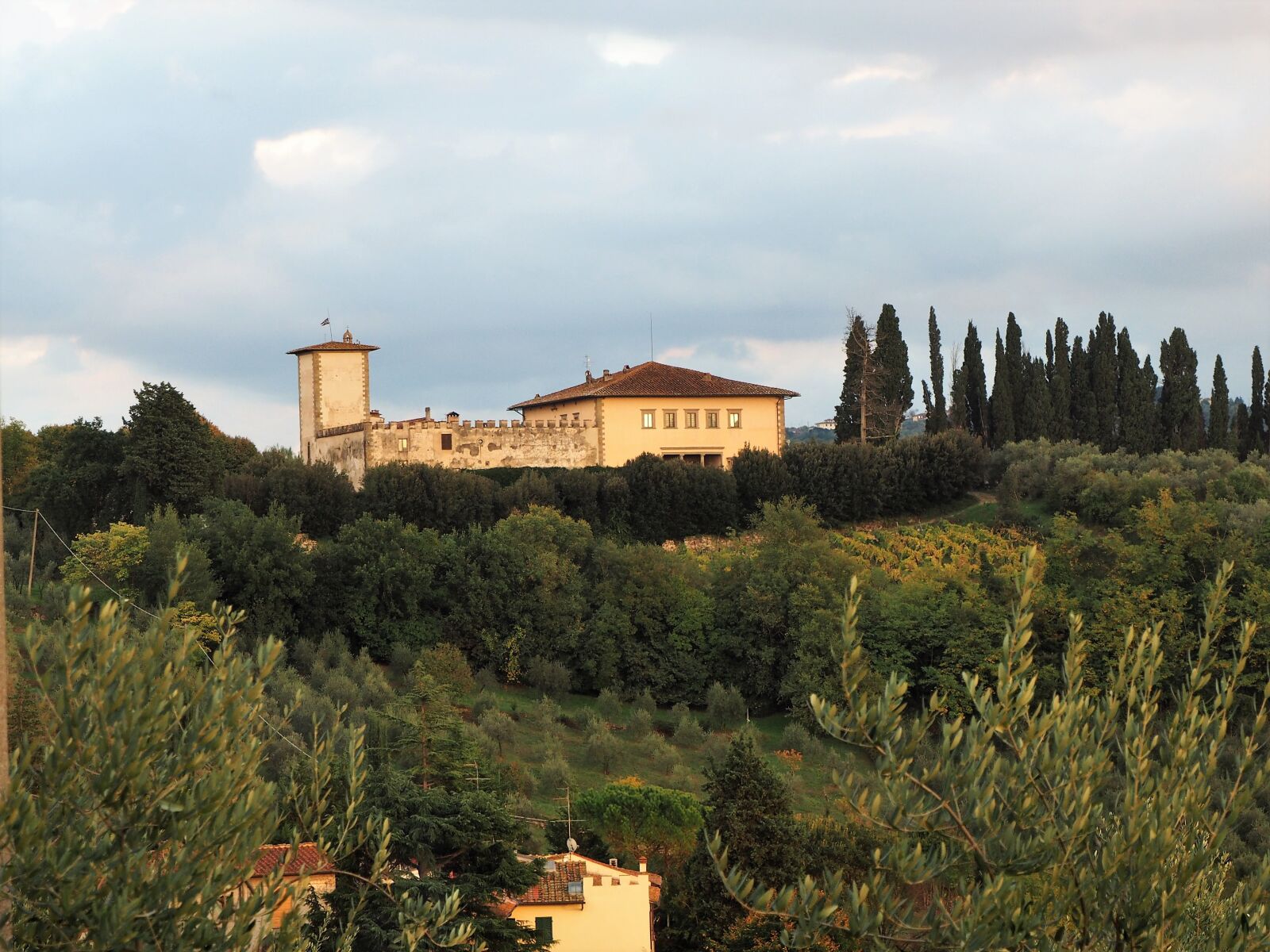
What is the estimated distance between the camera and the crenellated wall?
51.2 metres

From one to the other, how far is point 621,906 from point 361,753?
1327 cm

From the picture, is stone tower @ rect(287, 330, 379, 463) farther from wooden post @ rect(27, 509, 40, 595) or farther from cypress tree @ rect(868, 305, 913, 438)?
cypress tree @ rect(868, 305, 913, 438)

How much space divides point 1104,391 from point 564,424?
925 inches

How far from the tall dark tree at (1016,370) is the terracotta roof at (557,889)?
42321 mm

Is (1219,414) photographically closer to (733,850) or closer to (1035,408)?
(1035,408)

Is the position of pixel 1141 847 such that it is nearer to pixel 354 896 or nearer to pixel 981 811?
pixel 981 811

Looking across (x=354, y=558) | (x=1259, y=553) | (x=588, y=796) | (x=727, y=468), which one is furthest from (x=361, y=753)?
(x=727, y=468)

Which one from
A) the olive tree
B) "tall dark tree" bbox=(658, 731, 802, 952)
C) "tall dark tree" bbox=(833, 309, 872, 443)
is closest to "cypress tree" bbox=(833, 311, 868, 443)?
"tall dark tree" bbox=(833, 309, 872, 443)

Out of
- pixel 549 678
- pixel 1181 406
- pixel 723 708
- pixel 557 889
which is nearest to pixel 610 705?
pixel 549 678

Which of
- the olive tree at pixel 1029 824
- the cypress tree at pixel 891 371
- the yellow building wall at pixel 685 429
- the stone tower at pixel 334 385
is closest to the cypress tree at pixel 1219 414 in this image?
the cypress tree at pixel 891 371

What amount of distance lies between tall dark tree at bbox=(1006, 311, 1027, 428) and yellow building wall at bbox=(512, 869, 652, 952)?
139 feet

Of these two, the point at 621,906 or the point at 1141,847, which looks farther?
the point at 621,906

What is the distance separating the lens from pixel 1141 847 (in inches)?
352

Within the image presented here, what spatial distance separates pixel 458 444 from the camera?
52406 millimetres
